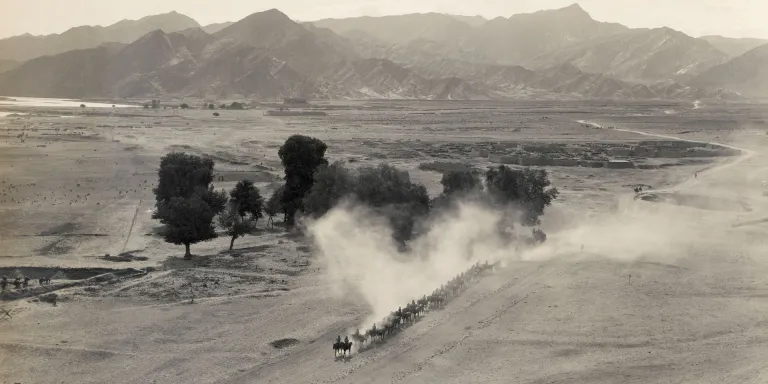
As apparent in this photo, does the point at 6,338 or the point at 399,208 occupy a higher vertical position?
the point at 399,208

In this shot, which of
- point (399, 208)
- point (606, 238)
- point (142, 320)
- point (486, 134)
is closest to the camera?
point (142, 320)

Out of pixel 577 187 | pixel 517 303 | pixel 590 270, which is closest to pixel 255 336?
pixel 517 303

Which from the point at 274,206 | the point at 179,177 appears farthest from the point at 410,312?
the point at 179,177

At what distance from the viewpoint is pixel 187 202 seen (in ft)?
180

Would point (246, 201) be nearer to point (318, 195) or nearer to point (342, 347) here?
point (318, 195)

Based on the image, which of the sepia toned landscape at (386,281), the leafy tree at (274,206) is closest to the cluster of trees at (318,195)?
the leafy tree at (274,206)

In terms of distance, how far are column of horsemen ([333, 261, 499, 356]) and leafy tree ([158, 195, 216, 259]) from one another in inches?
780

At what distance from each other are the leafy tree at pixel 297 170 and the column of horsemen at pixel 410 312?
2363cm

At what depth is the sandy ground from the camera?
34.2 meters

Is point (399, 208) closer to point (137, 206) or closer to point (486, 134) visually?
point (137, 206)

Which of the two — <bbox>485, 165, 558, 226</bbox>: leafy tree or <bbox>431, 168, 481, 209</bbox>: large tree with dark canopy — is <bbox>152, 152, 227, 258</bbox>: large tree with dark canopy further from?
<bbox>485, 165, 558, 226</bbox>: leafy tree

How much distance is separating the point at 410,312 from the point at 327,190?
23.8m

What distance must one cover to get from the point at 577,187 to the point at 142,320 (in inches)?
2582

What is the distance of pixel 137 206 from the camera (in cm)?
7531
